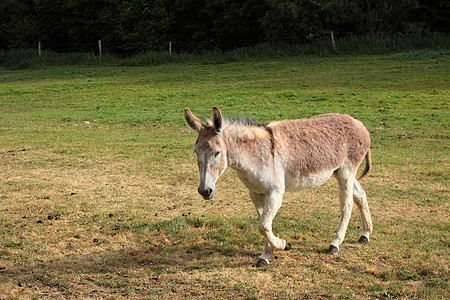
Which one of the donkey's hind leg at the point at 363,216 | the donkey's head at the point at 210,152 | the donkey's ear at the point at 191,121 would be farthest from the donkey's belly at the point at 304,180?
the donkey's ear at the point at 191,121

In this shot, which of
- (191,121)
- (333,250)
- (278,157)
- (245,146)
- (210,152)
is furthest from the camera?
(333,250)

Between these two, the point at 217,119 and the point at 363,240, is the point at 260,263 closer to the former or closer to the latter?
the point at 363,240

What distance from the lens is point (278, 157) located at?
20.7ft

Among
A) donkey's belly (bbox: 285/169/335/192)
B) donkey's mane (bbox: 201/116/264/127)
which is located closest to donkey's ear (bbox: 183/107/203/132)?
donkey's mane (bbox: 201/116/264/127)

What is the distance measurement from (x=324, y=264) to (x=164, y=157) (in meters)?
7.38

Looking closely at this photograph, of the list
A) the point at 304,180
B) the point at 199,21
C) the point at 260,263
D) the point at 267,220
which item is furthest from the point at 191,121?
the point at 199,21

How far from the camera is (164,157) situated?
12.9 m

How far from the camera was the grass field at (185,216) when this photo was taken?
5.78 metres

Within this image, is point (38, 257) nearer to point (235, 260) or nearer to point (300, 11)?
point (235, 260)

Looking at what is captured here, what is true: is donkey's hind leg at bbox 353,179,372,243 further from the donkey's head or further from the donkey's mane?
the donkey's head

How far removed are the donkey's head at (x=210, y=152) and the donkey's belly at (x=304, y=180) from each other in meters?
1.07

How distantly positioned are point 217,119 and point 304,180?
1.60 meters

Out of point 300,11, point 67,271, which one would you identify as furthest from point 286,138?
point 300,11

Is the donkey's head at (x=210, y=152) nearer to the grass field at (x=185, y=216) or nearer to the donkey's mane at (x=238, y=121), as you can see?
the donkey's mane at (x=238, y=121)
